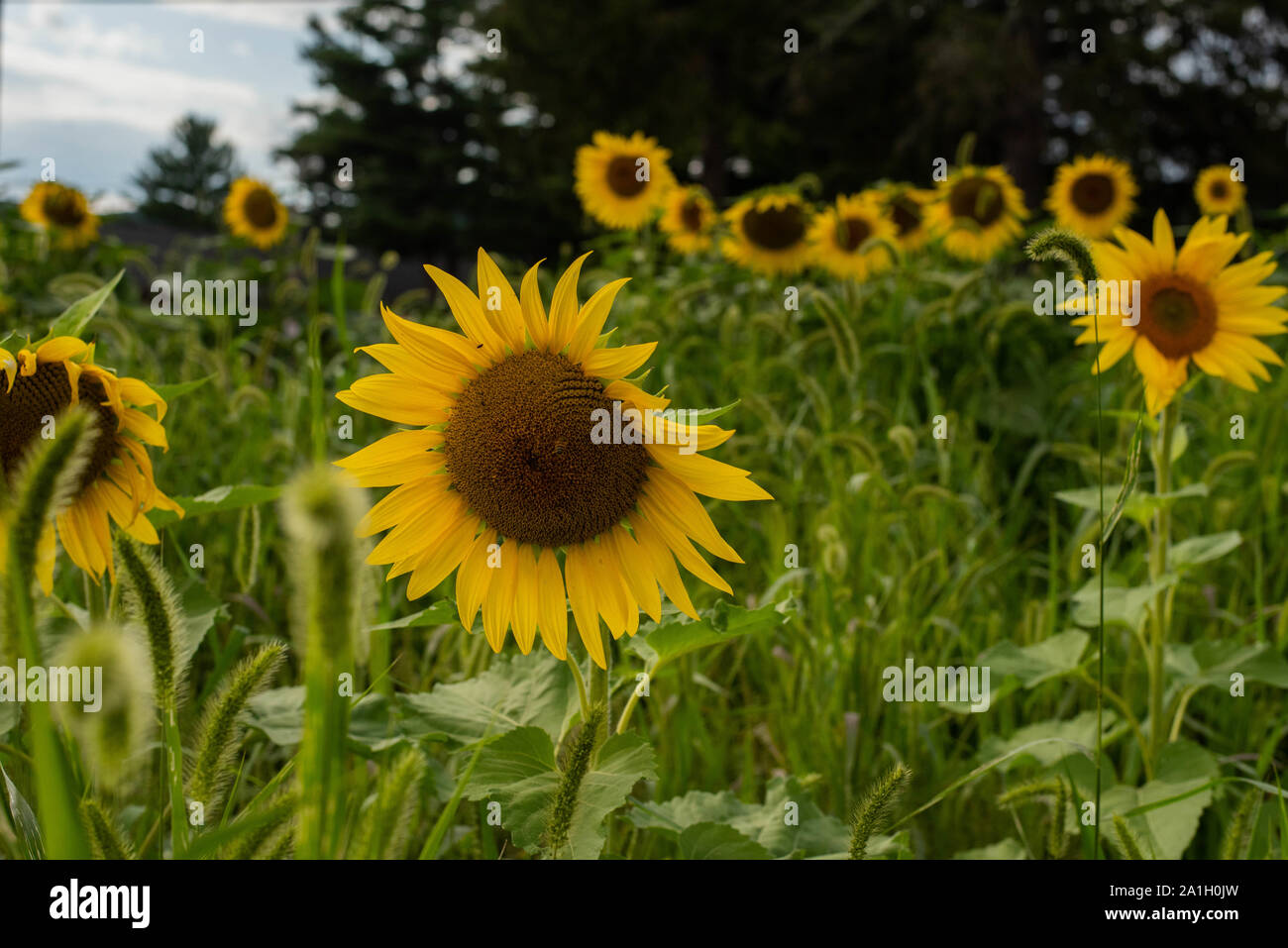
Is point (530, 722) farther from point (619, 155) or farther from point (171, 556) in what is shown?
point (619, 155)

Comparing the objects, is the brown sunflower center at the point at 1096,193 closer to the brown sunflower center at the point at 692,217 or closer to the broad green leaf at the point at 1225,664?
the brown sunflower center at the point at 692,217

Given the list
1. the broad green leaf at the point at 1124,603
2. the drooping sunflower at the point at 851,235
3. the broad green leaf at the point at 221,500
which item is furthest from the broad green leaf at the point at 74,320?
the drooping sunflower at the point at 851,235

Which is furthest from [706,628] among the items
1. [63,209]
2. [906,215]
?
[63,209]

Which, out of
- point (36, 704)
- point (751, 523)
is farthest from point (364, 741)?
point (751, 523)

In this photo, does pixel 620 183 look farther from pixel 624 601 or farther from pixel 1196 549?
pixel 624 601

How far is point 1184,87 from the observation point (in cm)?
2033

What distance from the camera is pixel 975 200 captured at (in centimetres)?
548

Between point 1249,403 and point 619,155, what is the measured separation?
13.4ft

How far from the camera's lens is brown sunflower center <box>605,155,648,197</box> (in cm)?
650

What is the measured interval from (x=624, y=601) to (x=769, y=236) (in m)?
4.29

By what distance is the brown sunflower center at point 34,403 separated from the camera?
4.47ft

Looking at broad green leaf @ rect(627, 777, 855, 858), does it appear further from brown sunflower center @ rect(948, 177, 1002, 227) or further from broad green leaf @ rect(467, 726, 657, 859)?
brown sunflower center @ rect(948, 177, 1002, 227)

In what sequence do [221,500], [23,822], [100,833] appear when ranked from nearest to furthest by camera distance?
[100,833] < [23,822] < [221,500]

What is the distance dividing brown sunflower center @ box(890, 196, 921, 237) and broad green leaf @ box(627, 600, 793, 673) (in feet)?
16.0
